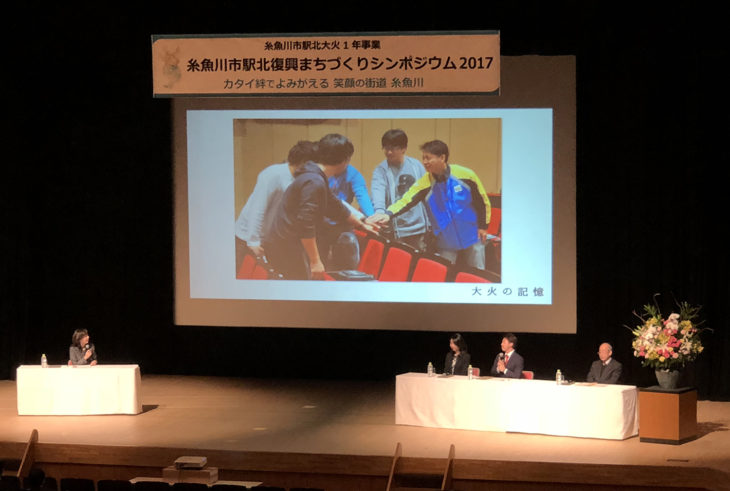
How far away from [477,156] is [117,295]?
4510 mm

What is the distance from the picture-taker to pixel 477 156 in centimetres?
1019

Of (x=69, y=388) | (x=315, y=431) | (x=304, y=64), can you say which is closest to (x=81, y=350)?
(x=69, y=388)

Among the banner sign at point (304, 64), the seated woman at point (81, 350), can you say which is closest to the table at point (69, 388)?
the seated woman at point (81, 350)

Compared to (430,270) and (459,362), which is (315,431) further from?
(430,270)

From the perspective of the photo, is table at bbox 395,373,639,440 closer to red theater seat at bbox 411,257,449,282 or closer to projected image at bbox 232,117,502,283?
red theater seat at bbox 411,257,449,282

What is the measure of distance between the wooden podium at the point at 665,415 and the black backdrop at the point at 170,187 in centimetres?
211

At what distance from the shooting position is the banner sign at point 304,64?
913 cm

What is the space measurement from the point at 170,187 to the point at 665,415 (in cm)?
601

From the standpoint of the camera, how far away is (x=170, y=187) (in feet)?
38.2

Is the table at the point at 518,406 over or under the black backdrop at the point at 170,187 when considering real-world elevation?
under

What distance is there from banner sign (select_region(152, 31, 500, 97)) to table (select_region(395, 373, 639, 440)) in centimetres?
256

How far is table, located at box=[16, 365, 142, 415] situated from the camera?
9.37 meters

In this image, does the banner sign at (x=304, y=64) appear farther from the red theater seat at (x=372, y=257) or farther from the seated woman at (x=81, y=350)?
the seated woman at (x=81, y=350)

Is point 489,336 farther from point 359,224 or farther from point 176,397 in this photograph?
point 176,397
